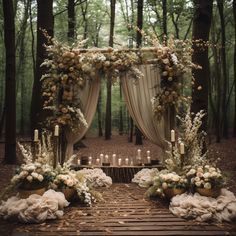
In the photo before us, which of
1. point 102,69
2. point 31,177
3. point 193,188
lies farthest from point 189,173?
point 102,69

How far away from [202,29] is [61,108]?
3919 millimetres

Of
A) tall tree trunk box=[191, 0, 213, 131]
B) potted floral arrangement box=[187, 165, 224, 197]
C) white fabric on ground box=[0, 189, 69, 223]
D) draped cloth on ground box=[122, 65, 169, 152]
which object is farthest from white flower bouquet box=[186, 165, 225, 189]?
tall tree trunk box=[191, 0, 213, 131]

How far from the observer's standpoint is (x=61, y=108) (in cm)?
800

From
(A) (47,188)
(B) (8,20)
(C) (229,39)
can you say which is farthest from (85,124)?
(C) (229,39)

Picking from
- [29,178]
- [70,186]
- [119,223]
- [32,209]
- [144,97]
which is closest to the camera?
[119,223]

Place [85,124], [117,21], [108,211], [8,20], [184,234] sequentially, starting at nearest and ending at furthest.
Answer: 1. [184,234]
2. [108,211]
3. [85,124]
4. [8,20]
5. [117,21]

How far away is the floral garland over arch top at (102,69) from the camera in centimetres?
779

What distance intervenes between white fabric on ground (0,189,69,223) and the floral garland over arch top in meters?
2.81

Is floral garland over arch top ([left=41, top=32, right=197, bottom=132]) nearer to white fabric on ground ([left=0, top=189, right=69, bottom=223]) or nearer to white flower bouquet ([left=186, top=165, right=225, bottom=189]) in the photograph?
white flower bouquet ([left=186, top=165, right=225, bottom=189])

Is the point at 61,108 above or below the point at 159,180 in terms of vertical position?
above

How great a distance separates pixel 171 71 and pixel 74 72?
7.56 feet

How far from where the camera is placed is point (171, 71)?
7.81m

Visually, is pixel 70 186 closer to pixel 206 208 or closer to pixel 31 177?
pixel 31 177

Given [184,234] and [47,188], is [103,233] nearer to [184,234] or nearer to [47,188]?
[184,234]
